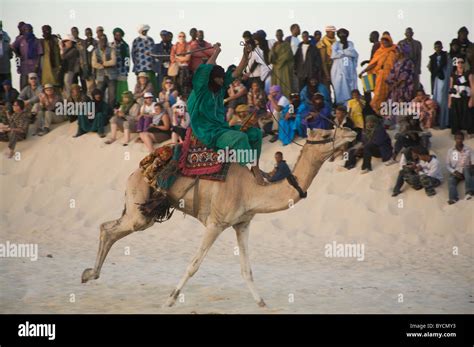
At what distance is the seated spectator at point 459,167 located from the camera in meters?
19.4

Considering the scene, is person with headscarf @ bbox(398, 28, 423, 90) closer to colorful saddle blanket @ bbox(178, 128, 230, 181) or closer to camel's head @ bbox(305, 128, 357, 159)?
camel's head @ bbox(305, 128, 357, 159)

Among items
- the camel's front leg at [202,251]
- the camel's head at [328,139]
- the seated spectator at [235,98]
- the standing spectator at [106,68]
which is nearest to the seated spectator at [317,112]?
the seated spectator at [235,98]

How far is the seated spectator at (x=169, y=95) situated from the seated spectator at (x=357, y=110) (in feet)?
9.92

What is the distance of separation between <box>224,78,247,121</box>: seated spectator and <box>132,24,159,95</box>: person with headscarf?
1832mm

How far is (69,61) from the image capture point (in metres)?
23.2

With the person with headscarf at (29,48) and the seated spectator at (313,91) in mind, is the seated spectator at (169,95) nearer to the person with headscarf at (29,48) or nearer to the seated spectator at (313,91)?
the seated spectator at (313,91)

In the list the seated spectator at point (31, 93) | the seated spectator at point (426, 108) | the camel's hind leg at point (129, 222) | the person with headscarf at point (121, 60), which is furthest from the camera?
the seated spectator at point (31, 93)

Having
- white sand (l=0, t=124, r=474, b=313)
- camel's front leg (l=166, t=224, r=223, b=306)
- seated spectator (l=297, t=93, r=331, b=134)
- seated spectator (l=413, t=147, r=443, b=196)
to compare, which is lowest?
white sand (l=0, t=124, r=474, b=313)

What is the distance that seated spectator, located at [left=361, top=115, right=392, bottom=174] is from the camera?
66.0ft

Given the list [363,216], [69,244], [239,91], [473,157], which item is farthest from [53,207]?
[473,157]

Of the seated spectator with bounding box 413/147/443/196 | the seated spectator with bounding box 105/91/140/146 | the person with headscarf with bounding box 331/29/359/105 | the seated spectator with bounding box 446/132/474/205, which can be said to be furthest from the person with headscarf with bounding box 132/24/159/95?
the seated spectator with bounding box 446/132/474/205

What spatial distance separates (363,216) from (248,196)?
540cm

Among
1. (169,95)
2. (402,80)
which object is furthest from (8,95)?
(402,80)

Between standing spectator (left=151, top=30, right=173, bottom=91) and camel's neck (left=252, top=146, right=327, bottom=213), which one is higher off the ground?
standing spectator (left=151, top=30, right=173, bottom=91)
